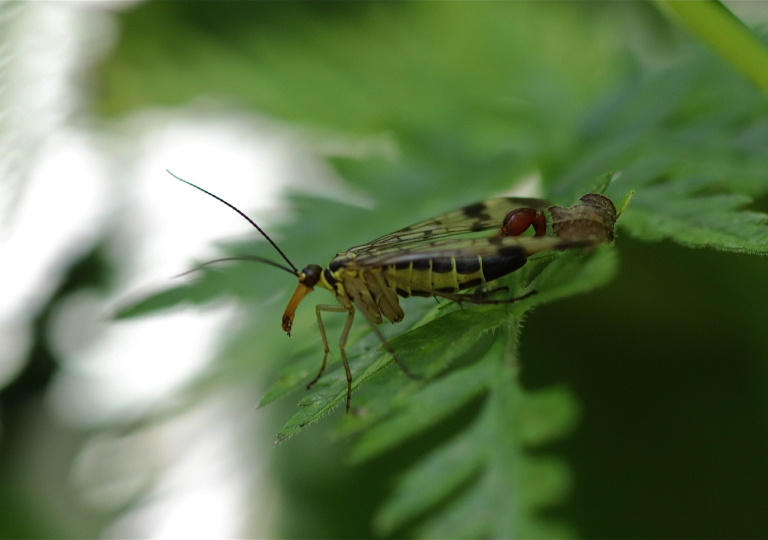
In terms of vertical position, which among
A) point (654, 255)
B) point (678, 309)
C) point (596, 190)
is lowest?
point (678, 309)

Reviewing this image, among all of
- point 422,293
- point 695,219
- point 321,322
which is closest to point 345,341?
point 321,322

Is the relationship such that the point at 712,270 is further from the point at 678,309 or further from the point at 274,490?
the point at 274,490

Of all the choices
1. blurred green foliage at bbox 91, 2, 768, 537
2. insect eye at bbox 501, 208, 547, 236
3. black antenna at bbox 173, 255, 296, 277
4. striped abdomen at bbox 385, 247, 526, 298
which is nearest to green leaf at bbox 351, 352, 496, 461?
blurred green foliage at bbox 91, 2, 768, 537

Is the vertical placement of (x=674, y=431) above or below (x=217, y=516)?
below

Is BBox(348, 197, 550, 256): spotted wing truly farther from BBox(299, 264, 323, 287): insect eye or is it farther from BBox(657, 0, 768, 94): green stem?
BBox(657, 0, 768, 94): green stem

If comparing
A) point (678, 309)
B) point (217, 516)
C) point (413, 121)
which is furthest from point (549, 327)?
point (217, 516)

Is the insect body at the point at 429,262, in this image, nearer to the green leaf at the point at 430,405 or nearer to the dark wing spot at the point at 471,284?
the dark wing spot at the point at 471,284
